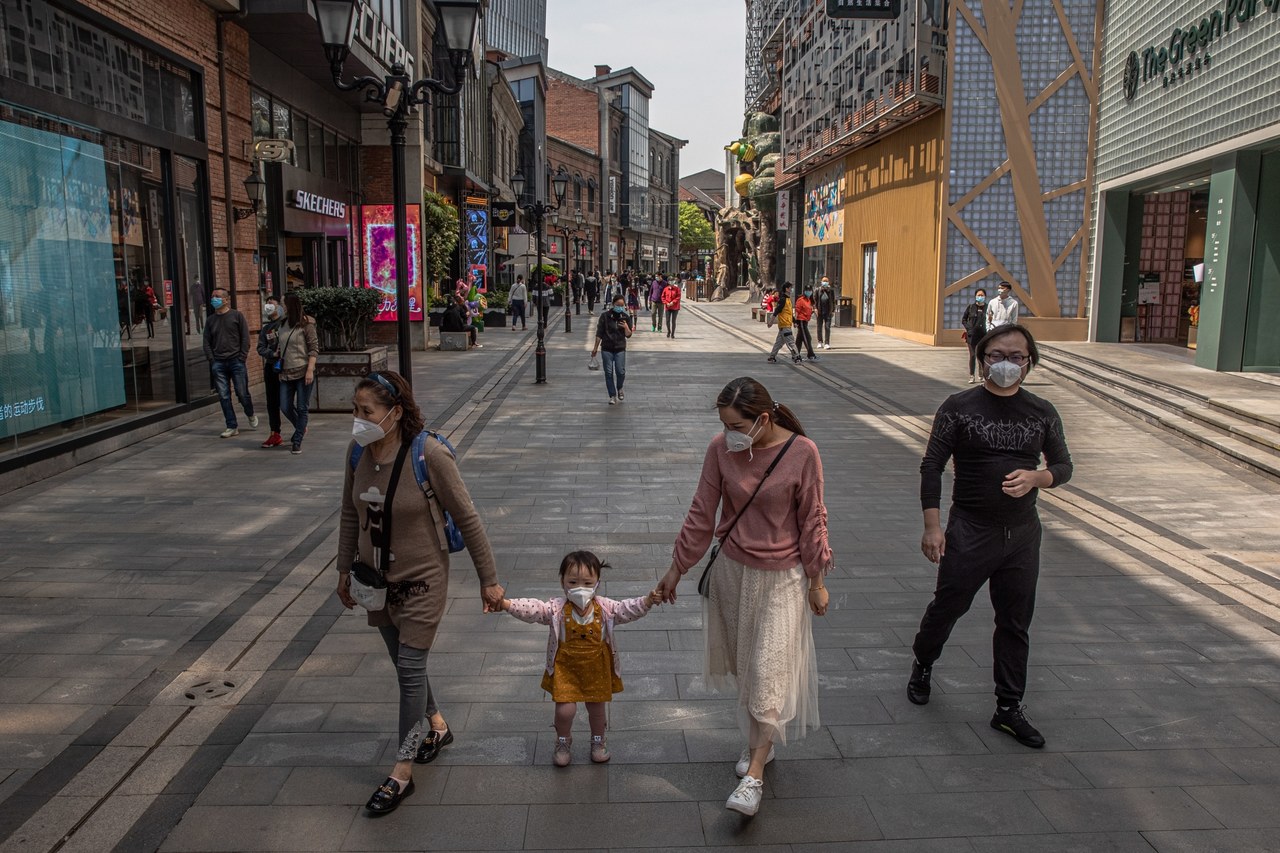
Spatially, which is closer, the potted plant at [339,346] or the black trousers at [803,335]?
the potted plant at [339,346]

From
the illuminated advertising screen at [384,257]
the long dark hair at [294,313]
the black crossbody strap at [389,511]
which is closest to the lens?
the black crossbody strap at [389,511]

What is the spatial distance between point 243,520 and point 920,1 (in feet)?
71.6

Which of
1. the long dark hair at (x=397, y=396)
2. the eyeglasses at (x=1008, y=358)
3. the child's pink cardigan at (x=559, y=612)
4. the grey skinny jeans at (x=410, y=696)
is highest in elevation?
the eyeglasses at (x=1008, y=358)

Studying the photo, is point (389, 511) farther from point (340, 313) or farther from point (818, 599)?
point (340, 313)

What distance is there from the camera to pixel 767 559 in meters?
3.97

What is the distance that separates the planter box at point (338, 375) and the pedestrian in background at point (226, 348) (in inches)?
73.1

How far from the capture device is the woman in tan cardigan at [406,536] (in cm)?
397

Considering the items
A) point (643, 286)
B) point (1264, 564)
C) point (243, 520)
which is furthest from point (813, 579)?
point (643, 286)

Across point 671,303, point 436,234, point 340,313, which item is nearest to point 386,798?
point 340,313

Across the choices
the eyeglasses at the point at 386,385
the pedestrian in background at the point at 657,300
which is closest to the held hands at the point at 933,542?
the eyeglasses at the point at 386,385

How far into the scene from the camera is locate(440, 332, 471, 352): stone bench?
81.3 ft

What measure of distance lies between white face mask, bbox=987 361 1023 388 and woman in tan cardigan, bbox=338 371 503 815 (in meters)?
2.19

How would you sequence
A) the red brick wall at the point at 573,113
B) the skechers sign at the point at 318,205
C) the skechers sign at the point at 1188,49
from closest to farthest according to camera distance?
the skechers sign at the point at 1188,49 → the skechers sign at the point at 318,205 → the red brick wall at the point at 573,113

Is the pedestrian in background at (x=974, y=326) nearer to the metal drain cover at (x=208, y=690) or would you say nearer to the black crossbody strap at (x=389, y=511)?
the metal drain cover at (x=208, y=690)
